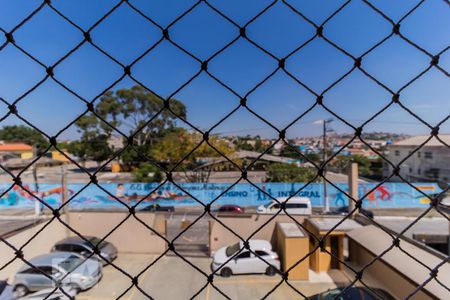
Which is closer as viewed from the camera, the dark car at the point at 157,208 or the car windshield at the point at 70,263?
the car windshield at the point at 70,263

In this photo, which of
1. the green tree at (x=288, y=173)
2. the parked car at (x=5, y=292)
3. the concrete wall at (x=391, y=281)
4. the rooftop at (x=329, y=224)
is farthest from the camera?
the green tree at (x=288, y=173)

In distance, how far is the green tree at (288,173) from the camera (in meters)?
10.8

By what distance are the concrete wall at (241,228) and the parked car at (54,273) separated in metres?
2.62

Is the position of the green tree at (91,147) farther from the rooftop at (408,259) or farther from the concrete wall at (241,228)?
the rooftop at (408,259)

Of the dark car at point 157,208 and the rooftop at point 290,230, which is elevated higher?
the rooftop at point 290,230

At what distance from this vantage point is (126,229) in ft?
23.4

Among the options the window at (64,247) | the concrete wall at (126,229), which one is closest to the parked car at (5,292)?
the window at (64,247)

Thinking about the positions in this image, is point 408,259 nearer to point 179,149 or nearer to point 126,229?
point 126,229

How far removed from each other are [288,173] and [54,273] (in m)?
8.00

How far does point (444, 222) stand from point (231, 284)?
6.78 m

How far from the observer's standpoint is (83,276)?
5238mm

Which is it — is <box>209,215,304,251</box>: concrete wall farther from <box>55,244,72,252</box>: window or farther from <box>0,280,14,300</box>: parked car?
<box>0,280,14,300</box>: parked car

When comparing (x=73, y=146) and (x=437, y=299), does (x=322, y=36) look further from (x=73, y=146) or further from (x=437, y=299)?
(x=73, y=146)

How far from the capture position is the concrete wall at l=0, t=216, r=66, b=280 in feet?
17.7
